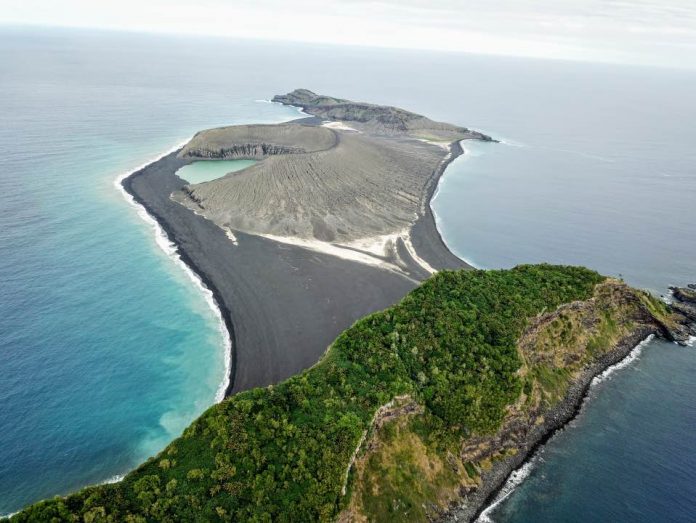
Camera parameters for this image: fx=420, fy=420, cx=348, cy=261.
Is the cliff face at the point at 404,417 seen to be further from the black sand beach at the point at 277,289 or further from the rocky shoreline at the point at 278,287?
the black sand beach at the point at 277,289

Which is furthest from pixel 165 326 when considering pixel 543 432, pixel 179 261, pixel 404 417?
pixel 543 432

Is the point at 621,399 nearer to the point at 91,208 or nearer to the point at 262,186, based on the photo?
the point at 262,186

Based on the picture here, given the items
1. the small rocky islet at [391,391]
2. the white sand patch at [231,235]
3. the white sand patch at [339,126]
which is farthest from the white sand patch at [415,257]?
the white sand patch at [339,126]

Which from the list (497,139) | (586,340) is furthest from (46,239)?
(497,139)

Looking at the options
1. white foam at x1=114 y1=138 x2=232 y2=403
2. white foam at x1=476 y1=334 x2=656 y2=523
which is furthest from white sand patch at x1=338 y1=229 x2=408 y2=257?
white foam at x1=476 y1=334 x2=656 y2=523

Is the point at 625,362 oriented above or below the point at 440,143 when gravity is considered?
below

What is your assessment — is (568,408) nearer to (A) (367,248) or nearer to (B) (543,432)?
(B) (543,432)
